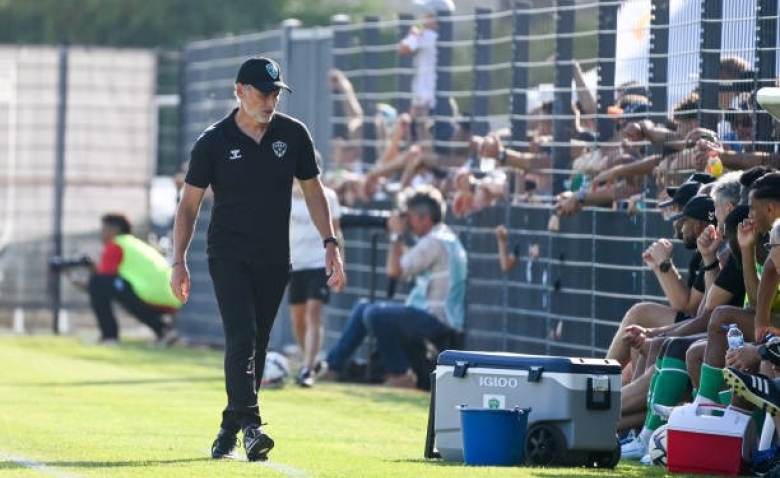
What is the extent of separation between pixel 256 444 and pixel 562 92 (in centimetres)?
713

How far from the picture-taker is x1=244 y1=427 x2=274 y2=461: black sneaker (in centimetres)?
1157

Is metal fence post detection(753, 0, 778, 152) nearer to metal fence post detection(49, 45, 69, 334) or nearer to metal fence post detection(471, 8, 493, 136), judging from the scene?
metal fence post detection(471, 8, 493, 136)

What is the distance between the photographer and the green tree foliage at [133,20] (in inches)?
1961

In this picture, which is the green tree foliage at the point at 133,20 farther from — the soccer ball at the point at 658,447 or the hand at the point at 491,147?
the soccer ball at the point at 658,447

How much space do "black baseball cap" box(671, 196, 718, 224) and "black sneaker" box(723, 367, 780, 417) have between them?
2.50 meters

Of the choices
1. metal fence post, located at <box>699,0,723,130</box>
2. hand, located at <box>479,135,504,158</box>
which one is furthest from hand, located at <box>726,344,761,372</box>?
hand, located at <box>479,135,504,158</box>

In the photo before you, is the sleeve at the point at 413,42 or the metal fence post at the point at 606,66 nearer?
the metal fence post at the point at 606,66

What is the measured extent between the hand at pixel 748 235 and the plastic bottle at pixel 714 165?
2.37 metres

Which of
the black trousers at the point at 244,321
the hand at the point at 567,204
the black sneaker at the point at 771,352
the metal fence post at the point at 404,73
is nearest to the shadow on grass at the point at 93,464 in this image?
the black trousers at the point at 244,321

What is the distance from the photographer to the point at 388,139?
21.5 metres

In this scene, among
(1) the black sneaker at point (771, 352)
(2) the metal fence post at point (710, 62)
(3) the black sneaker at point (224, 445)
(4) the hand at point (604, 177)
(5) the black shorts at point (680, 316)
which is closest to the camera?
(1) the black sneaker at point (771, 352)

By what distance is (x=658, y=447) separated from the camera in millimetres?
11867

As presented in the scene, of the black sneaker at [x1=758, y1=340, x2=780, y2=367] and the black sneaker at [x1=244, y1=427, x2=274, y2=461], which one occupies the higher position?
the black sneaker at [x1=758, y1=340, x2=780, y2=367]

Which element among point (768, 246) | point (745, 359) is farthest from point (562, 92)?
point (745, 359)
